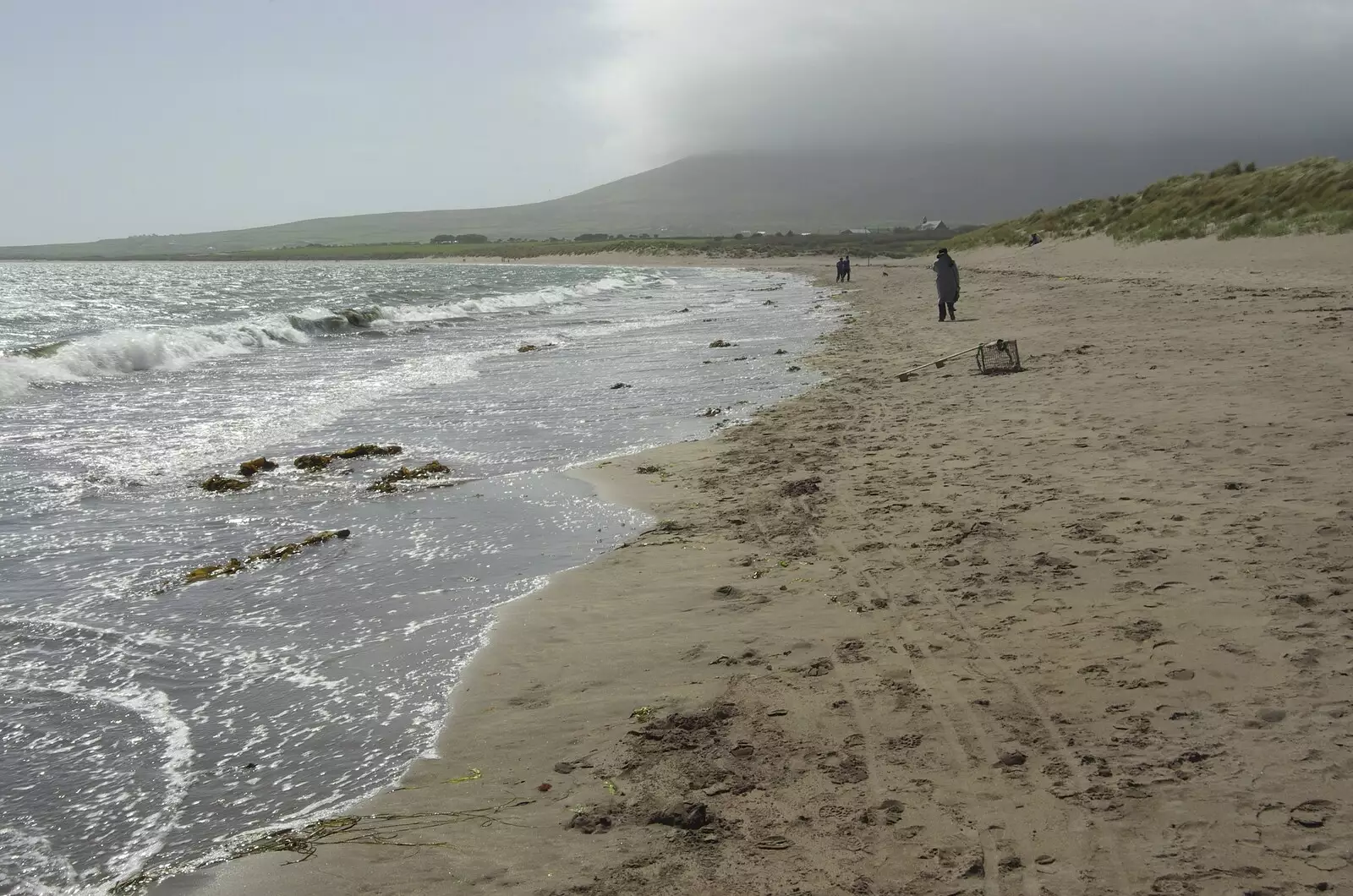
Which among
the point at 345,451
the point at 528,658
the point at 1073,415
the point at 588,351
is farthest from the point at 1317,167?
the point at 528,658

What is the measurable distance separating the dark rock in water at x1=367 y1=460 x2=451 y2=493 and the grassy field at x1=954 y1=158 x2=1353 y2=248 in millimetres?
23079

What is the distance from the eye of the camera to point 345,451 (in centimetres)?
931

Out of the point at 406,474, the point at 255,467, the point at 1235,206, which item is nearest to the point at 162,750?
the point at 406,474

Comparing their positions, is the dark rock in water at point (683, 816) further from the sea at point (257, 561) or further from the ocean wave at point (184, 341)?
the ocean wave at point (184, 341)

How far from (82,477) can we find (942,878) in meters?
8.47

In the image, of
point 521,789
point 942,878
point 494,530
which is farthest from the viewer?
point 494,530

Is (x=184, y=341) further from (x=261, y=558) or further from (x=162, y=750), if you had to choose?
(x=162, y=750)

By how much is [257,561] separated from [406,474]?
230 centimetres

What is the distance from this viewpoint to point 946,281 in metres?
19.2

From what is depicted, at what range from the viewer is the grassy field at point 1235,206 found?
25.1 m

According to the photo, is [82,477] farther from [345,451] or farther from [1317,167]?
[1317,167]

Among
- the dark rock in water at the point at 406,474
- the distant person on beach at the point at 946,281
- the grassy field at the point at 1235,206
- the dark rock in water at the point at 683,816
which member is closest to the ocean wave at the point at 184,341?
the dark rock in water at the point at 406,474

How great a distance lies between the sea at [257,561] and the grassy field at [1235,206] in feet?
54.1

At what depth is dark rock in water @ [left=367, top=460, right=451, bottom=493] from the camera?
8.09 m
